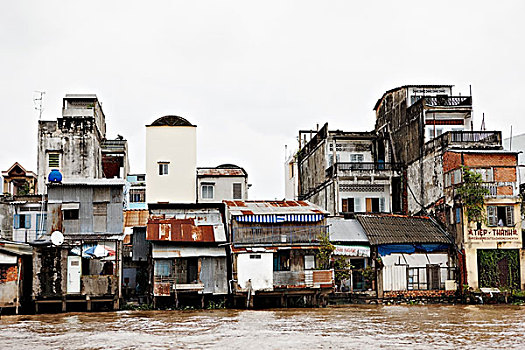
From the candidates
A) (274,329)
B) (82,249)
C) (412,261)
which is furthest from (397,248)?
(82,249)

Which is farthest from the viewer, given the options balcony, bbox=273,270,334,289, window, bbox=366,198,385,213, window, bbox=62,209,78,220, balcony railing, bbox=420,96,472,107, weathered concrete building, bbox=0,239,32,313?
window, bbox=366,198,385,213

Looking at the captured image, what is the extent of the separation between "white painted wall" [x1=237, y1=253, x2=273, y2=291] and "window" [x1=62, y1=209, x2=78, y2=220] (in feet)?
29.6

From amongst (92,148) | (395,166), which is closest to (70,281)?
(92,148)

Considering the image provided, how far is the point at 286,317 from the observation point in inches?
1238

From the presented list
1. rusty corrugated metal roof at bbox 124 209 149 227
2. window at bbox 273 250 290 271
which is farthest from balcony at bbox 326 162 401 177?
rusty corrugated metal roof at bbox 124 209 149 227

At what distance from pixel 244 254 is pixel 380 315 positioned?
7806 mm

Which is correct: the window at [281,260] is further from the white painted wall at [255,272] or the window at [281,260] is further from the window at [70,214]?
the window at [70,214]

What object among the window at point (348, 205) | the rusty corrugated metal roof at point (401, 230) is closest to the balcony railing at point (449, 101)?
the rusty corrugated metal roof at point (401, 230)

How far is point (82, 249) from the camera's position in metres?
35.2

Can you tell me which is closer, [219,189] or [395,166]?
[395,166]

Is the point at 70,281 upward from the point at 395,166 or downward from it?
downward

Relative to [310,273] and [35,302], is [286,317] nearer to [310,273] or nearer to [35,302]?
[310,273]

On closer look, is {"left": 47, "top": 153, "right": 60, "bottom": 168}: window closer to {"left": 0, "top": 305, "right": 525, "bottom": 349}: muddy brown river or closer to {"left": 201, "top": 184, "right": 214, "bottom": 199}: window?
{"left": 201, "top": 184, "right": 214, "bottom": 199}: window

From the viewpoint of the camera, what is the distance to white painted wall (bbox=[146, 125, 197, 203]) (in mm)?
50438
